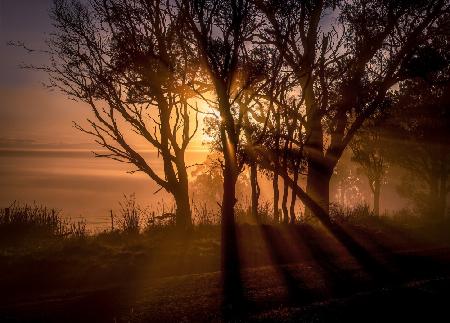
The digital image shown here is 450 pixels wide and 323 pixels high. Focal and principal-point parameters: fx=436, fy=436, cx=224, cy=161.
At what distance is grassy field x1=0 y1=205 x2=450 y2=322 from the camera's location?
6.51 m

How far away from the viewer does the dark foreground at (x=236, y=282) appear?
6.45 meters

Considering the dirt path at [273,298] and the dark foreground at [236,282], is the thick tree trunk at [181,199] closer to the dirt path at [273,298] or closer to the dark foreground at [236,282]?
the dark foreground at [236,282]

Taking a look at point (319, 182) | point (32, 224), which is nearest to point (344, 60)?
point (319, 182)

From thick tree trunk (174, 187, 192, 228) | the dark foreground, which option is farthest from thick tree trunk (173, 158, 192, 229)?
the dark foreground

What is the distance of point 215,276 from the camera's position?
8.91 metres

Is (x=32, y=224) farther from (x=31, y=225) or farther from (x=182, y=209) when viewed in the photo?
(x=182, y=209)

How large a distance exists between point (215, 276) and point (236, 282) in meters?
0.73

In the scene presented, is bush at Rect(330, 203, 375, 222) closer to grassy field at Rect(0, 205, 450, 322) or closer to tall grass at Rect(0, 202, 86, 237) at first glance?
grassy field at Rect(0, 205, 450, 322)

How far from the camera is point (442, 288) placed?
7.55 m

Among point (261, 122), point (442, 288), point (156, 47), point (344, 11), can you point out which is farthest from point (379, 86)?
point (442, 288)

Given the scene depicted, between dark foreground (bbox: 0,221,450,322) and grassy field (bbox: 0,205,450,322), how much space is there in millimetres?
22

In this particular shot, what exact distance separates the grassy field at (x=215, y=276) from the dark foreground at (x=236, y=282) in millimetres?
22

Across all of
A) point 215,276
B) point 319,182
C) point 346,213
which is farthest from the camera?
point 346,213

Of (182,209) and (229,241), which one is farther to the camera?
(182,209)
